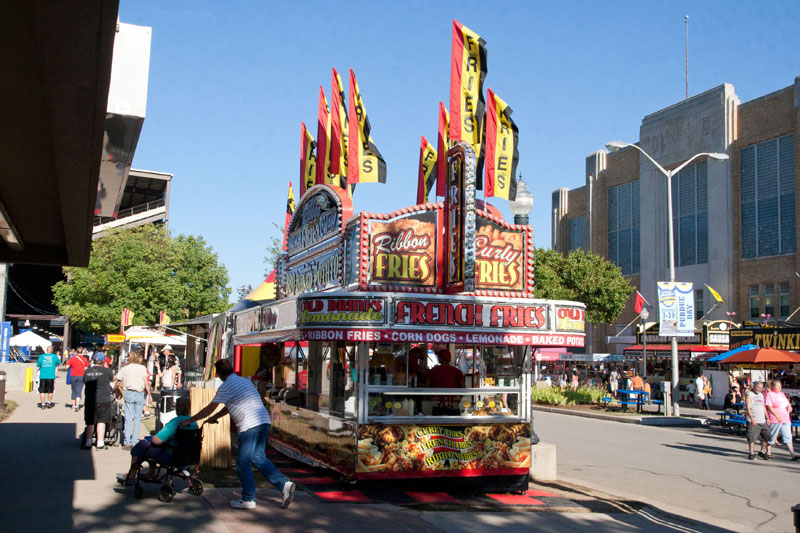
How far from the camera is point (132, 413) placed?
12.1 meters

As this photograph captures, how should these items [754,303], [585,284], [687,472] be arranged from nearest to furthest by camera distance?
[687,472], [754,303], [585,284]

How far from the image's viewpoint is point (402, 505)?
29.0 ft

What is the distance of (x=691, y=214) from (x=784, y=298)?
859cm

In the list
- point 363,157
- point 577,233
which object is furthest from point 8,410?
point 577,233

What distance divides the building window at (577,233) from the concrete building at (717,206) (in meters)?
2.89

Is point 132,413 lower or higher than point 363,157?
lower

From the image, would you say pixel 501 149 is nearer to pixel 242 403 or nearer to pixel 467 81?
pixel 467 81

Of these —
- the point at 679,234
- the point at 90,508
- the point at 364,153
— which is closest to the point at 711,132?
the point at 679,234

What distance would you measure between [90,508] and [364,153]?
7731mm

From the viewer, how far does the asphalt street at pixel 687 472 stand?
33.6ft

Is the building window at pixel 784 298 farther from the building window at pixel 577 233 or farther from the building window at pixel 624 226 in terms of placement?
the building window at pixel 577 233

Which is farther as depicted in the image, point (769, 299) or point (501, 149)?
point (769, 299)

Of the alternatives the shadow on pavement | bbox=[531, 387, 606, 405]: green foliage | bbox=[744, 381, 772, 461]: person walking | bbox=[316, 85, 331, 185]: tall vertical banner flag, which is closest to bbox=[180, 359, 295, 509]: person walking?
the shadow on pavement

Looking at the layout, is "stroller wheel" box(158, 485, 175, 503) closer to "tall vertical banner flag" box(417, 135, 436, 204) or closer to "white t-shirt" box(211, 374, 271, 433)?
"white t-shirt" box(211, 374, 271, 433)
